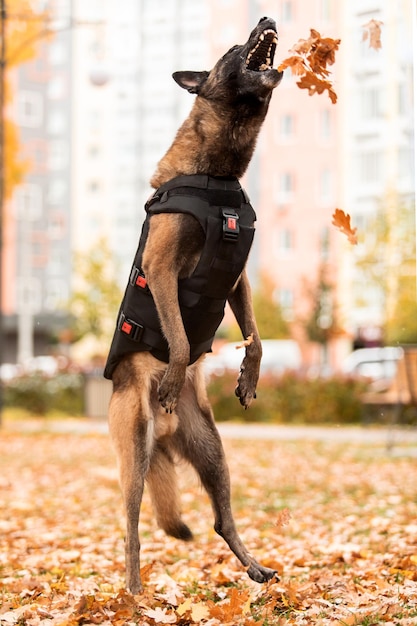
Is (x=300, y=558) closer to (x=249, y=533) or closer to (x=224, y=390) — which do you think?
(x=249, y=533)

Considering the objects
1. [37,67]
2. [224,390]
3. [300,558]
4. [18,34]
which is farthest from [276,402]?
[37,67]

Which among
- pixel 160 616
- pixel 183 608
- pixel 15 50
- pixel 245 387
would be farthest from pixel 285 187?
pixel 160 616

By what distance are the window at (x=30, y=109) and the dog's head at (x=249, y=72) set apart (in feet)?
198

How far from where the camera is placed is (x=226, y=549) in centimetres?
615

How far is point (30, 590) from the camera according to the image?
4.79m

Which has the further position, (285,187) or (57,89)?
(57,89)

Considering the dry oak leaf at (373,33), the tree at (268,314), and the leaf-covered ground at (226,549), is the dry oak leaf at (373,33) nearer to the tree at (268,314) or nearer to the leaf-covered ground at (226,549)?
the leaf-covered ground at (226,549)

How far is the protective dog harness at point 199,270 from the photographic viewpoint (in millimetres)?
4082

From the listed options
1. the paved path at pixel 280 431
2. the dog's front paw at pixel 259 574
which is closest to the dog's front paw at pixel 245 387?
the dog's front paw at pixel 259 574

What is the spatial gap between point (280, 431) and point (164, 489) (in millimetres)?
11642

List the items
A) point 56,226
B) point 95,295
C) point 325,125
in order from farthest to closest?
point 56,226 → point 325,125 → point 95,295

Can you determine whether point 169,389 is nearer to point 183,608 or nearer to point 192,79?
point 183,608

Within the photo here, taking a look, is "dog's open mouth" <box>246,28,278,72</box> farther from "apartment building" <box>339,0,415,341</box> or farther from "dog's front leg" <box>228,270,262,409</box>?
"apartment building" <box>339,0,415,341</box>

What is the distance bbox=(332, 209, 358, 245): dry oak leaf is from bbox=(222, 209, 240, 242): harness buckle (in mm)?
508
